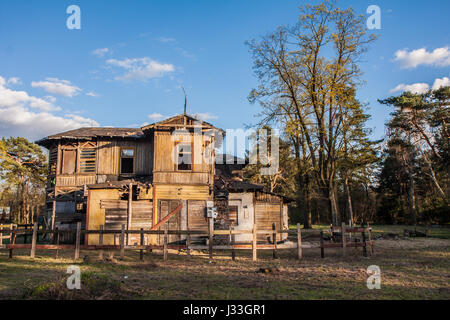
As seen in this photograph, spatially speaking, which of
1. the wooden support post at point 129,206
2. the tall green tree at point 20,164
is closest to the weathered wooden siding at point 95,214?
the wooden support post at point 129,206

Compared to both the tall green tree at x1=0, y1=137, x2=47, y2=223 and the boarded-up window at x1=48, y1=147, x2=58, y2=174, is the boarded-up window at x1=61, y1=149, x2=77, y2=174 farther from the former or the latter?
the tall green tree at x1=0, y1=137, x2=47, y2=223

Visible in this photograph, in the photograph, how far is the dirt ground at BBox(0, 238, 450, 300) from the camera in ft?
24.2

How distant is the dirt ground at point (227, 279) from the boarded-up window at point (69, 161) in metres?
10.1

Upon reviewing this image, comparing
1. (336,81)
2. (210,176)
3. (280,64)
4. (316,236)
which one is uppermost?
(280,64)

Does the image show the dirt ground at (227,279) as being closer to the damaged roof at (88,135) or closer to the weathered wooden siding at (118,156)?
the weathered wooden siding at (118,156)

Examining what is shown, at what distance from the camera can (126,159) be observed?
2411 cm

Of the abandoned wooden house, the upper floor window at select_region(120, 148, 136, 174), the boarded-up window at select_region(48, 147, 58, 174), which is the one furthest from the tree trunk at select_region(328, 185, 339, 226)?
the boarded-up window at select_region(48, 147, 58, 174)

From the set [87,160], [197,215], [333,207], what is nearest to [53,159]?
[87,160]

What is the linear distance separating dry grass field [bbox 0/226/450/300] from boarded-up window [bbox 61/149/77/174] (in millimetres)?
10210

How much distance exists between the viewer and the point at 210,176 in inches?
859
